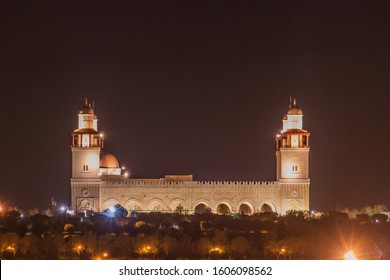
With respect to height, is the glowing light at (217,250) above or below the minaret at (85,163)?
below

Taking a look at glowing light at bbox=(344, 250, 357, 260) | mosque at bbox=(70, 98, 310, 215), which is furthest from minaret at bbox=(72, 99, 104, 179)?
glowing light at bbox=(344, 250, 357, 260)

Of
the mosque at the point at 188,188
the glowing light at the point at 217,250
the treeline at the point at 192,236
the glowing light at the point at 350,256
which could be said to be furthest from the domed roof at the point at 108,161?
the glowing light at the point at 350,256

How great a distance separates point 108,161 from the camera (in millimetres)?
100438

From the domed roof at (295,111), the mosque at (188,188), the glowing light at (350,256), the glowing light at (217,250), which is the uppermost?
the domed roof at (295,111)

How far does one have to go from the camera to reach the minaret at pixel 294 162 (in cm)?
9644

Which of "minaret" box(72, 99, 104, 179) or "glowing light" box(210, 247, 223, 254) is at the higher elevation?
"minaret" box(72, 99, 104, 179)

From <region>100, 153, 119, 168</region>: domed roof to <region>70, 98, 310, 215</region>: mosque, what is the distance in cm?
224

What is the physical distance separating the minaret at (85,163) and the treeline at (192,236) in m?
4.92

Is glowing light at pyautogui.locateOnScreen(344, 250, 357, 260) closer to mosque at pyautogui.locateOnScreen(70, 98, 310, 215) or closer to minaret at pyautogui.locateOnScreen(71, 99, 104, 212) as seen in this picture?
mosque at pyautogui.locateOnScreen(70, 98, 310, 215)

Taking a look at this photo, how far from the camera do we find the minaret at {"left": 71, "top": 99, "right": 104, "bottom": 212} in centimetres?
9644

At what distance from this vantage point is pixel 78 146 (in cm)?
9712

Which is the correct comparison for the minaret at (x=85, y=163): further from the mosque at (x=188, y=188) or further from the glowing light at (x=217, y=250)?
the glowing light at (x=217, y=250)
